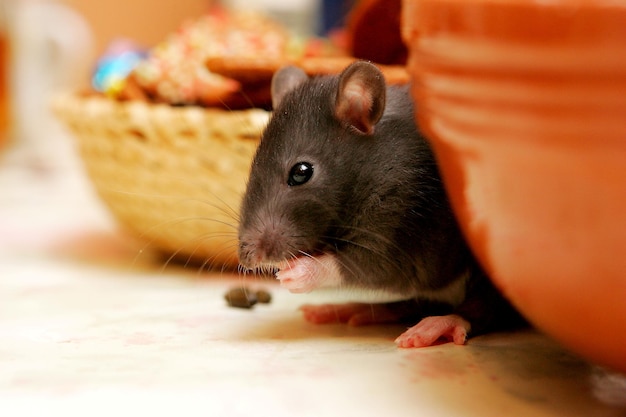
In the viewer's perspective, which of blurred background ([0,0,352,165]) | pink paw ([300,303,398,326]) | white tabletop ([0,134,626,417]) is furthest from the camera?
blurred background ([0,0,352,165])

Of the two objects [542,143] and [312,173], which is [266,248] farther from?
[542,143]

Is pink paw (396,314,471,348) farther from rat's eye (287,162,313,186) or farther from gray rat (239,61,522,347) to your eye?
rat's eye (287,162,313,186)

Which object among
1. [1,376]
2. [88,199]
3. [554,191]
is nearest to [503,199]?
[554,191]

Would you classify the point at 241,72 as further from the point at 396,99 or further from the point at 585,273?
the point at 585,273

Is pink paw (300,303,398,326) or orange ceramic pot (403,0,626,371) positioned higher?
orange ceramic pot (403,0,626,371)

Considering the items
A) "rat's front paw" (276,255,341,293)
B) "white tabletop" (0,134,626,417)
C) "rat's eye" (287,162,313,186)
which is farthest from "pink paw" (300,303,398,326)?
"rat's eye" (287,162,313,186)

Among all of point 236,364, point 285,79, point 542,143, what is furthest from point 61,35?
point 542,143
